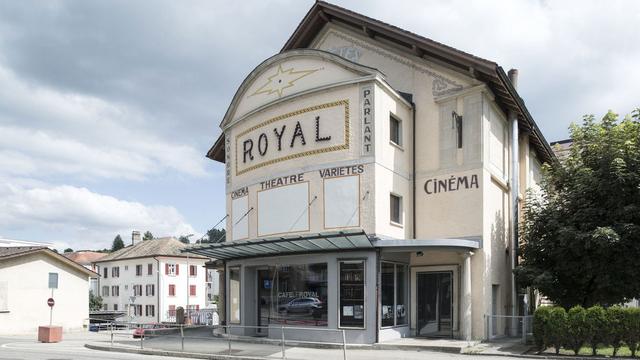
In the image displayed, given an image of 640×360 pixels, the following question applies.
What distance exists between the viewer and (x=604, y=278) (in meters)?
19.7

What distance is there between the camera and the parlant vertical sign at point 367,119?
20.3 meters

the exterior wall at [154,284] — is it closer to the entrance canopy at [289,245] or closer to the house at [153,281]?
the house at [153,281]

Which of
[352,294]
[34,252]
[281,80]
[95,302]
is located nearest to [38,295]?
[34,252]

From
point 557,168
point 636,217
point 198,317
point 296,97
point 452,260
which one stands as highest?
point 296,97

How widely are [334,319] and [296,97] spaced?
27.3 feet

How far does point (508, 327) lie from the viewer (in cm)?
2227

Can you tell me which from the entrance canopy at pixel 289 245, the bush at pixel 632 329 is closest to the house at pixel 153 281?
the entrance canopy at pixel 289 245

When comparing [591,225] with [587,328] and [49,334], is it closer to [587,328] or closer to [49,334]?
[587,328]

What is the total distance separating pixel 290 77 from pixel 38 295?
26275 millimetres

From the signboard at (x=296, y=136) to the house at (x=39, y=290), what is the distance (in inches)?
751

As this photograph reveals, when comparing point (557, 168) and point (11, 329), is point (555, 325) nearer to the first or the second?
point (557, 168)

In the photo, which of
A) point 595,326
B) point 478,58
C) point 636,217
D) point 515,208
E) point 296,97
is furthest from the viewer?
point 515,208

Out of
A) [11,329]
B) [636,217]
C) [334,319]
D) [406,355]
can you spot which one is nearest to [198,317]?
[11,329]

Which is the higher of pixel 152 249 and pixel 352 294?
pixel 352 294
